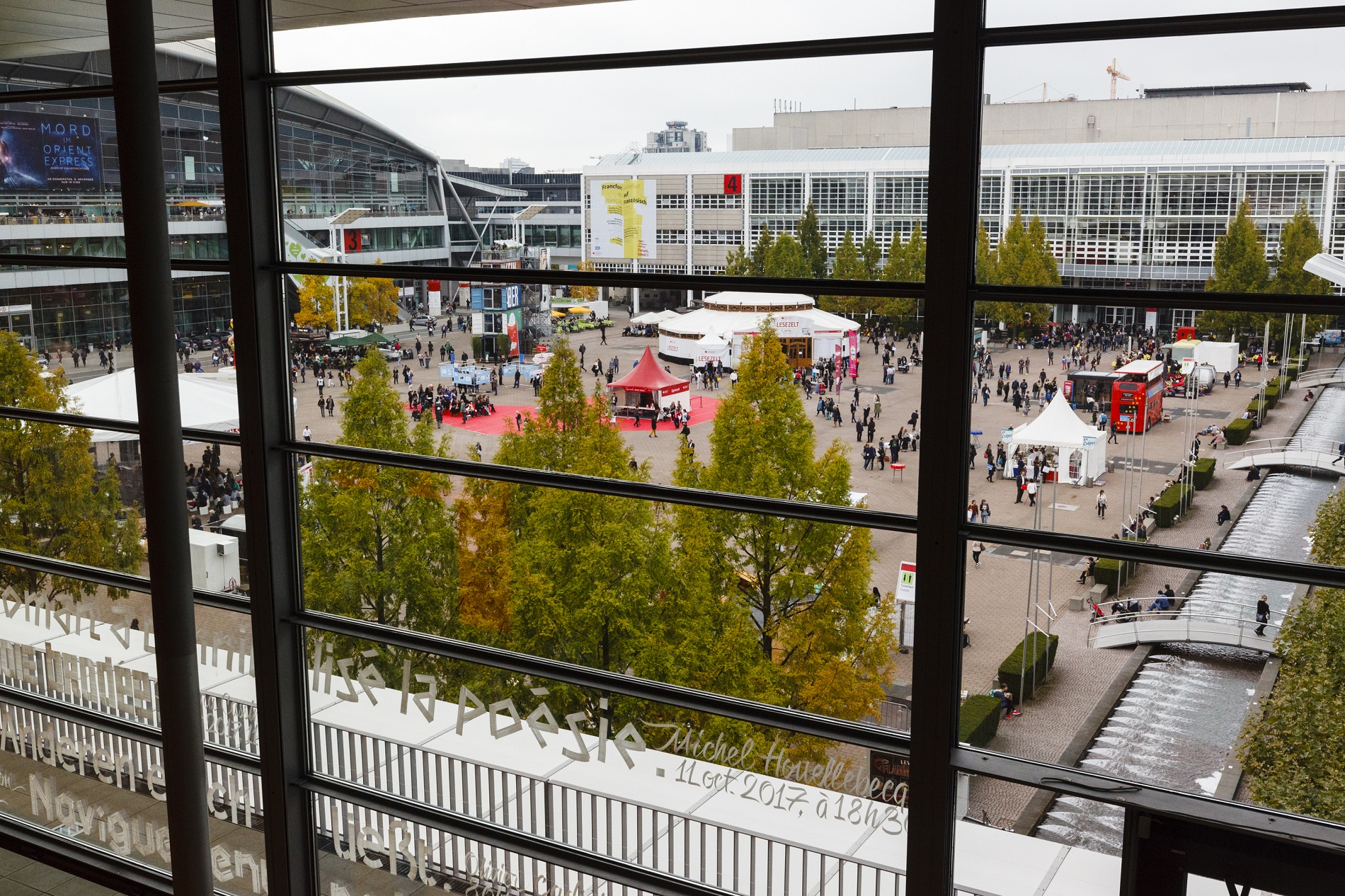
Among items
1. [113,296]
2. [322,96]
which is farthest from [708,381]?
[113,296]

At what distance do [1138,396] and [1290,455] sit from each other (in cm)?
47

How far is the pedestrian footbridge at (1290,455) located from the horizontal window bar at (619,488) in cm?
104

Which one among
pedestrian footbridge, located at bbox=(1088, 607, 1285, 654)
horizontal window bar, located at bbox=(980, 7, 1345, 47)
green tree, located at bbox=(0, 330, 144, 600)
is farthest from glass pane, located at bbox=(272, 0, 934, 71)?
green tree, located at bbox=(0, 330, 144, 600)

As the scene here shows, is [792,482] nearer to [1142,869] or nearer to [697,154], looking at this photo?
[697,154]

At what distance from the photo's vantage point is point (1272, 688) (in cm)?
354

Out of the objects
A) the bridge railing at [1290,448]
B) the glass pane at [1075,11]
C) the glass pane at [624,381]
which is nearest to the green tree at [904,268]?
the glass pane at [624,381]

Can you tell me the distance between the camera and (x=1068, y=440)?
3887 mm

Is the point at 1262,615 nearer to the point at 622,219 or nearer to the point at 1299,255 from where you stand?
the point at 1299,255

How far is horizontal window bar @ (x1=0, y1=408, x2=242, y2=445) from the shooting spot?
5578 mm

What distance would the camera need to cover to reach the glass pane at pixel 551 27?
4078 mm

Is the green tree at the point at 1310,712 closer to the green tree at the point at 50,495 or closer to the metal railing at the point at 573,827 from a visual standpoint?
the metal railing at the point at 573,827

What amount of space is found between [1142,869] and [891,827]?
3.04ft

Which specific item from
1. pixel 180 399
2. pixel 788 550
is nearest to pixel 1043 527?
pixel 788 550

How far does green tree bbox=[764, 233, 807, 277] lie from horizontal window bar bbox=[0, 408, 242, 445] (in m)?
2.78
